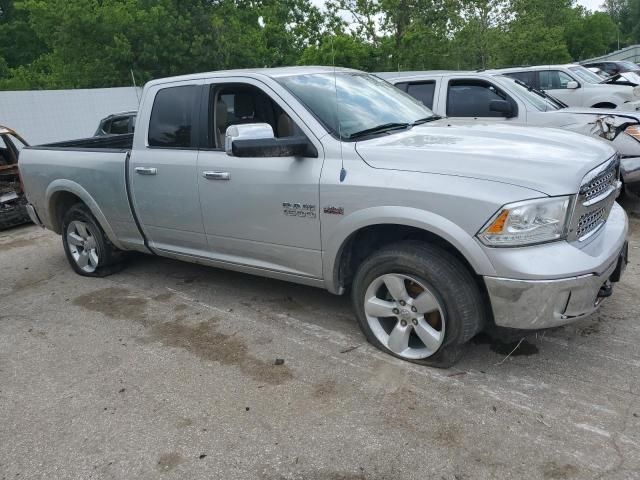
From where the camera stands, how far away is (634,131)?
21.2 feet

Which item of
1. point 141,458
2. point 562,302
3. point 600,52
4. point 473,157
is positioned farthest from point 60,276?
point 600,52

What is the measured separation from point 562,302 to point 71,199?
16.0 feet

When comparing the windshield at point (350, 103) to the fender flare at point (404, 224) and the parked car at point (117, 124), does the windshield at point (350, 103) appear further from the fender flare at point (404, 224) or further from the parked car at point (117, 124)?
the parked car at point (117, 124)

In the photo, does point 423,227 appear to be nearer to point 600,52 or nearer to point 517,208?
point 517,208

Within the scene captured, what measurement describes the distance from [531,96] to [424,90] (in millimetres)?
1404

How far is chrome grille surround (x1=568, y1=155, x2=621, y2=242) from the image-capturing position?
3.00 metres

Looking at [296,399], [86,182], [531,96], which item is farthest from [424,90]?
[296,399]

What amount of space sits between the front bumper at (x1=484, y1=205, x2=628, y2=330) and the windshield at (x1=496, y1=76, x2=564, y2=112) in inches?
178

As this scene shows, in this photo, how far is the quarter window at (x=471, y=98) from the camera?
23.8 feet

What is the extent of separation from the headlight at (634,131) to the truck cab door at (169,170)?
198 inches

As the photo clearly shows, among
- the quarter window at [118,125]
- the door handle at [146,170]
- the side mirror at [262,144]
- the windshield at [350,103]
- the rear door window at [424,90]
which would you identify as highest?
the windshield at [350,103]

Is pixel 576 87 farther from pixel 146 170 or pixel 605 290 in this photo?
pixel 146 170

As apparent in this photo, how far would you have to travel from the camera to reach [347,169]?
11.4 feet

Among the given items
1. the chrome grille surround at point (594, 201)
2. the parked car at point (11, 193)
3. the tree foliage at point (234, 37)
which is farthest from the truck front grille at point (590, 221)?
the tree foliage at point (234, 37)
